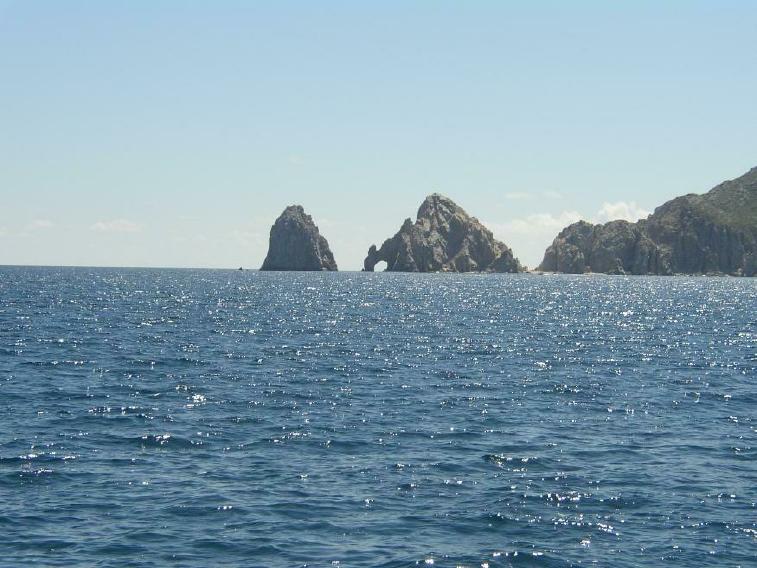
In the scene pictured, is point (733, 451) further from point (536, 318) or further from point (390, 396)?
point (536, 318)

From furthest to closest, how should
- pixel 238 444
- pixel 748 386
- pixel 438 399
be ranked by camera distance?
1. pixel 748 386
2. pixel 438 399
3. pixel 238 444

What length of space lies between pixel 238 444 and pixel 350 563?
14.1 m

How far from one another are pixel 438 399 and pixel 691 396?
16.4 metres

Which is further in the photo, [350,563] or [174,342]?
[174,342]

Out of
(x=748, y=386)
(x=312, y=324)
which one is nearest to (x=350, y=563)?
(x=748, y=386)

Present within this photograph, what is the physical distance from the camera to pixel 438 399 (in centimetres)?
4788

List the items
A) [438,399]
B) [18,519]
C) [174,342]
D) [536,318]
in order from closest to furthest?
[18,519]
[438,399]
[174,342]
[536,318]

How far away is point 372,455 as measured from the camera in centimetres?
3394

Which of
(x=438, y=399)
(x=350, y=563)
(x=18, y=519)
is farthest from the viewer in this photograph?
(x=438, y=399)

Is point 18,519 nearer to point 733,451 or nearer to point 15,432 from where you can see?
point 15,432

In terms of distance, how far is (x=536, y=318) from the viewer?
4732 inches

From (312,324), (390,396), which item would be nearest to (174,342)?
(312,324)

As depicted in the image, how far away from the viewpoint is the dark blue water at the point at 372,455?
2397cm

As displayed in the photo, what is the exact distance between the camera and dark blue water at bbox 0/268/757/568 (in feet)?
78.6
